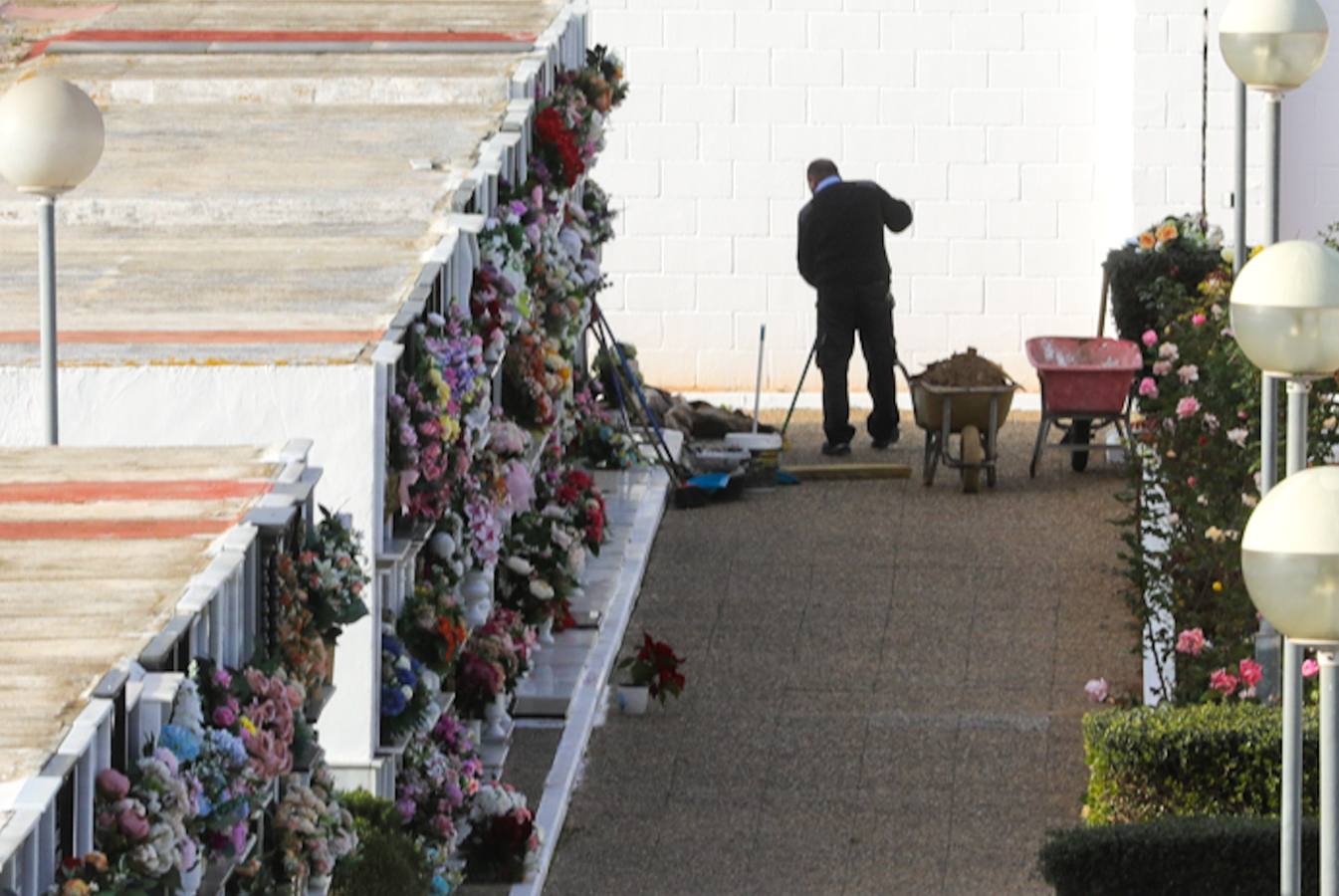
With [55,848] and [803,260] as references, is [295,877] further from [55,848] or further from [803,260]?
[803,260]

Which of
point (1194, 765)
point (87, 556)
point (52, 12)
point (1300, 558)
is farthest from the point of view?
point (52, 12)

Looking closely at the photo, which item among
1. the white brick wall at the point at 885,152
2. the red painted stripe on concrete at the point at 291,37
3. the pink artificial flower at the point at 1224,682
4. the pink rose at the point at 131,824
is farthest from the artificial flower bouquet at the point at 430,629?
the white brick wall at the point at 885,152

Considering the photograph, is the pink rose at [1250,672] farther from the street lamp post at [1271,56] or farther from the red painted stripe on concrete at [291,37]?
the red painted stripe on concrete at [291,37]

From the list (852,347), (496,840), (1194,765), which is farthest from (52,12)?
(1194,765)

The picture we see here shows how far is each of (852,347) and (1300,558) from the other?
40.9 feet

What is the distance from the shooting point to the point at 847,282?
1816 centimetres

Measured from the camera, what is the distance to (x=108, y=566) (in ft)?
24.0

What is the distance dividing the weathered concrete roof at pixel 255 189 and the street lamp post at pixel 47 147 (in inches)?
39.3

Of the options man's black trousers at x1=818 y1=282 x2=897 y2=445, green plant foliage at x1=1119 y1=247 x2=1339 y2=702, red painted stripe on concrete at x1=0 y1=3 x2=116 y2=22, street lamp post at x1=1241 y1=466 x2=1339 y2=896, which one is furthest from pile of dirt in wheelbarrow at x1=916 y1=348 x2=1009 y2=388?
street lamp post at x1=1241 y1=466 x2=1339 y2=896

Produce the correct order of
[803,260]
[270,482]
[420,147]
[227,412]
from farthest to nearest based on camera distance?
[803,260]
[420,147]
[227,412]
[270,482]

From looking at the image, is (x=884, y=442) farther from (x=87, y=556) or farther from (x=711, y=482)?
(x=87, y=556)

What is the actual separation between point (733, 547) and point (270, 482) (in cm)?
808

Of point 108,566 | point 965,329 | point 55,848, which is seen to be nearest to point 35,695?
point 55,848

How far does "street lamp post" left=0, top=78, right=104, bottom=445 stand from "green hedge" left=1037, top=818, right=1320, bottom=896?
12.3 ft
